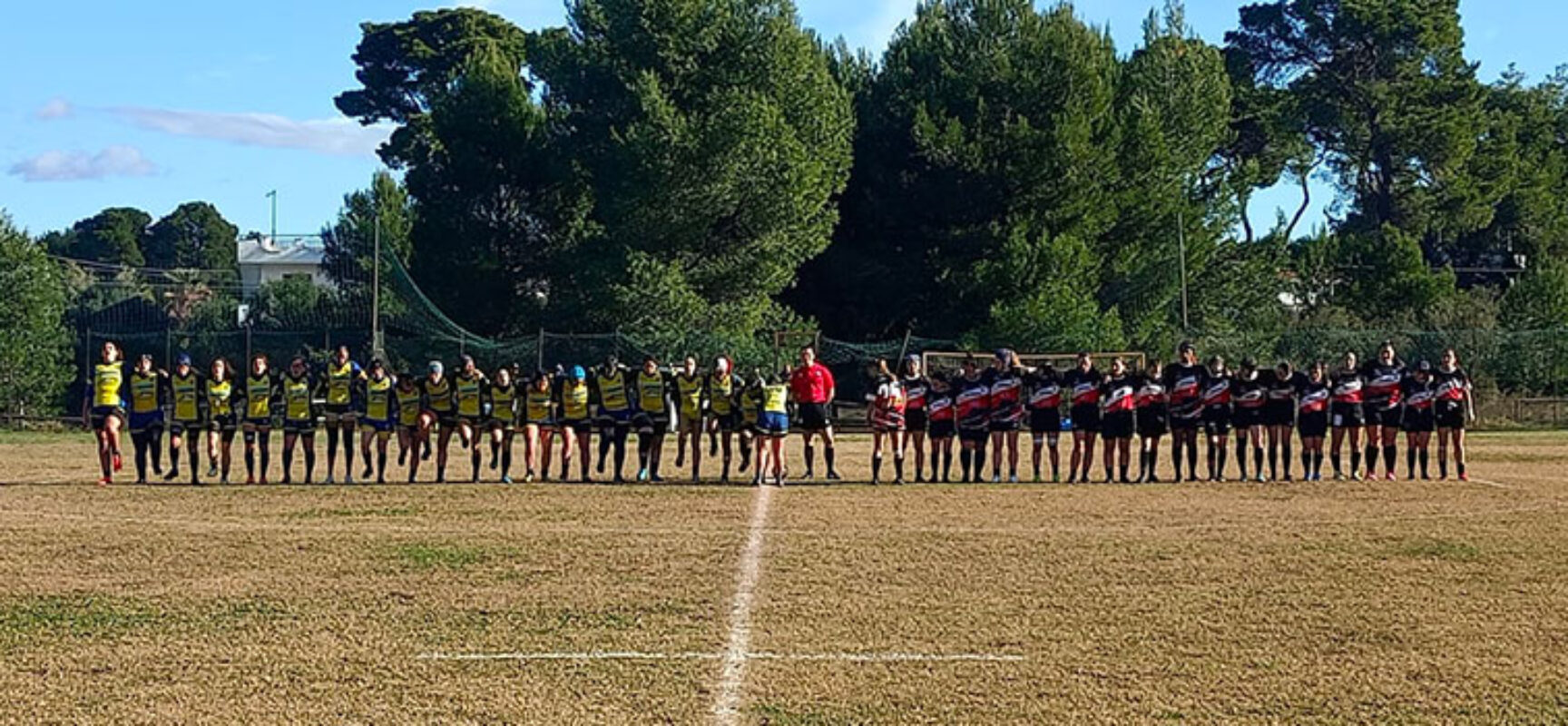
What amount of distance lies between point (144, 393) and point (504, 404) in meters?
4.43

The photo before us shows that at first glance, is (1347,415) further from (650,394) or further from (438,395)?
(438,395)

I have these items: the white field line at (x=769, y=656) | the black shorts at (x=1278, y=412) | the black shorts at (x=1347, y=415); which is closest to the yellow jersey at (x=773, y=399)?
the black shorts at (x=1278, y=412)

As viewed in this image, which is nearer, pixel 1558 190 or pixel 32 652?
pixel 32 652

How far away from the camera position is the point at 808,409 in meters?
20.0

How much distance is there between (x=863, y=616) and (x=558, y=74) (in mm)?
32462

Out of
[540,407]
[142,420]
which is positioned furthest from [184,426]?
[540,407]

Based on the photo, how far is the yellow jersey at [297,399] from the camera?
20.3m

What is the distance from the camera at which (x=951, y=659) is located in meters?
8.52

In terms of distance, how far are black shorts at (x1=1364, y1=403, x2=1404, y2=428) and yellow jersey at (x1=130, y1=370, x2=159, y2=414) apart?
50.4ft

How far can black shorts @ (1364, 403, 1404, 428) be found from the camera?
803 inches

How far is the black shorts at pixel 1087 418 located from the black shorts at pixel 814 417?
318 centimetres

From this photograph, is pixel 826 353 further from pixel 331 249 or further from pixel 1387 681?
pixel 1387 681

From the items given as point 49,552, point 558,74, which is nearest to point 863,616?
point 49,552

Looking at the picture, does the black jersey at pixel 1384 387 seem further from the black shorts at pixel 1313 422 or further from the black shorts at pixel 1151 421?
the black shorts at pixel 1151 421
